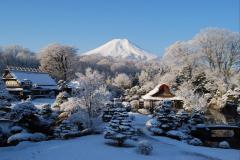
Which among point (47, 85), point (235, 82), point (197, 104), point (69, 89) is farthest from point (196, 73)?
point (47, 85)

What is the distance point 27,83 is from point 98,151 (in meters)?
32.3

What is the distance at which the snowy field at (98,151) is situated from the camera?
18875 mm

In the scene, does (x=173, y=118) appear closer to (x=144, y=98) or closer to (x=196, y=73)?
(x=144, y=98)

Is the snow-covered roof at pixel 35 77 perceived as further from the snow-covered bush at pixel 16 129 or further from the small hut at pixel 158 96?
the snow-covered bush at pixel 16 129

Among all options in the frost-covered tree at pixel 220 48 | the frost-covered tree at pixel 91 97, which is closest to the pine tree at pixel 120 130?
the frost-covered tree at pixel 91 97

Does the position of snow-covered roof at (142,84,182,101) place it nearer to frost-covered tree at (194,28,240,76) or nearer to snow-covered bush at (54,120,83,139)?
frost-covered tree at (194,28,240,76)

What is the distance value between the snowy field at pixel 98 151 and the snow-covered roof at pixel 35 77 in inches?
1176

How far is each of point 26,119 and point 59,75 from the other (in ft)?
140

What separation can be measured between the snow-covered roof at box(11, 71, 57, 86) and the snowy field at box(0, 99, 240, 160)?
29883mm

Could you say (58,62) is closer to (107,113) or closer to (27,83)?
(27,83)

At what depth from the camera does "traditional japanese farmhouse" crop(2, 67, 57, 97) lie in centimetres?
4966

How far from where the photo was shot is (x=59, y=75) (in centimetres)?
7012

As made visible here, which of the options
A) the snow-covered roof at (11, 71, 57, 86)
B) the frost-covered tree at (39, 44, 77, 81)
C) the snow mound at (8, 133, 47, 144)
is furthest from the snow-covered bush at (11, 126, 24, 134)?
the frost-covered tree at (39, 44, 77, 81)

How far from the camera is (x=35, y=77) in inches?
2136
